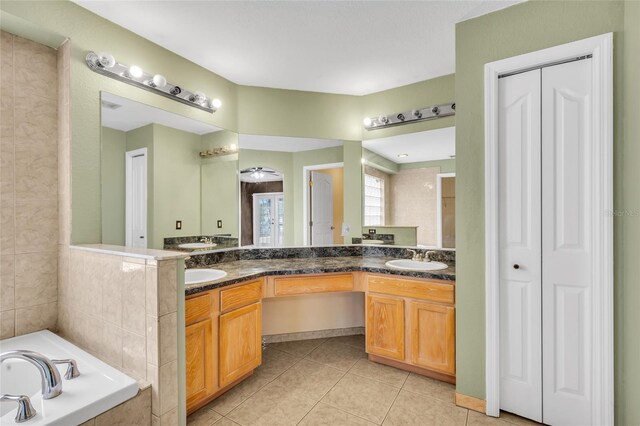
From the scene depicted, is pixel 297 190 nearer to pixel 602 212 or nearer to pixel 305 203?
pixel 305 203

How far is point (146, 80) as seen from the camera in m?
2.06

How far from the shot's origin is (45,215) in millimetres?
1786

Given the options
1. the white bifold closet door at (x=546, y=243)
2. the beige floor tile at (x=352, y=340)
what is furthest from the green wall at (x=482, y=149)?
the beige floor tile at (x=352, y=340)

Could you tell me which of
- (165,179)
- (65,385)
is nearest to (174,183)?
(165,179)

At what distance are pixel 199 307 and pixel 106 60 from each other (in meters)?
1.59

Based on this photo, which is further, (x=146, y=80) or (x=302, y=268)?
(x=302, y=268)

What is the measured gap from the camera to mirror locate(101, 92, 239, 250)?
1.94 metres

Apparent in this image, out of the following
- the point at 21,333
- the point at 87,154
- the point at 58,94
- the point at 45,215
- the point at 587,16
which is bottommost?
the point at 21,333

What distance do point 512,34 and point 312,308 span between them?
8.54ft

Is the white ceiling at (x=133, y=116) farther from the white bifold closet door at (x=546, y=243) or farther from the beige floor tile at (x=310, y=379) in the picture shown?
the white bifold closet door at (x=546, y=243)

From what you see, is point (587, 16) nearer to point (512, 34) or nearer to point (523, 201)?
point (512, 34)

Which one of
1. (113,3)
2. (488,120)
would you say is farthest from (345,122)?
(113,3)

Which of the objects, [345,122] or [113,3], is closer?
[113,3]

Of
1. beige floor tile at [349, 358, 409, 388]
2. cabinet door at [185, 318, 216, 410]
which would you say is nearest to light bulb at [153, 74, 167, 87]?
cabinet door at [185, 318, 216, 410]
